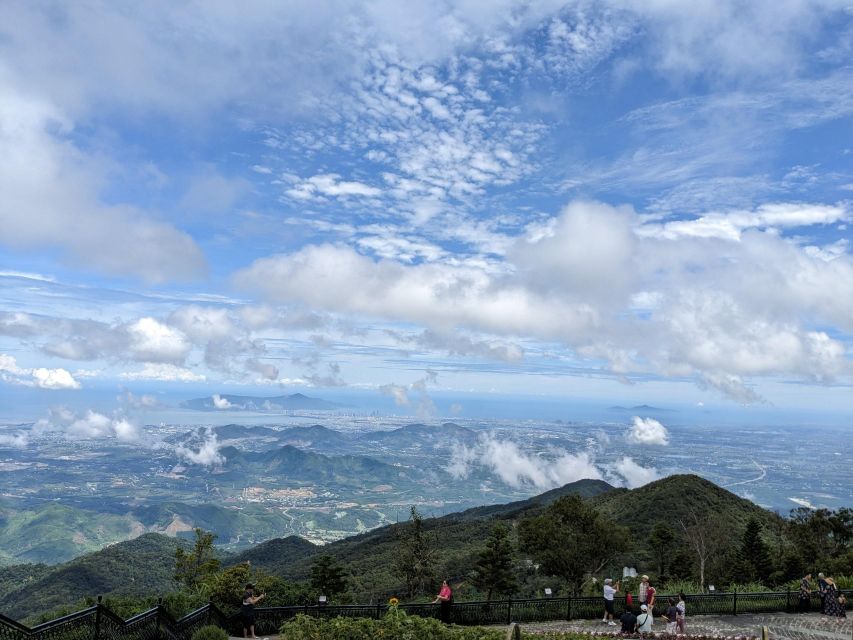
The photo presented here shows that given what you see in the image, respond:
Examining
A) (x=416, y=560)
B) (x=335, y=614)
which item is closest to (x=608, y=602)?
(x=335, y=614)

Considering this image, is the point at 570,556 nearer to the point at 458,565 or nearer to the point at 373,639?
the point at 373,639

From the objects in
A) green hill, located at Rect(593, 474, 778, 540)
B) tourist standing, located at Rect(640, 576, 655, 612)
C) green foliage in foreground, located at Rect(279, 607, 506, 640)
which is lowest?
green hill, located at Rect(593, 474, 778, 540)

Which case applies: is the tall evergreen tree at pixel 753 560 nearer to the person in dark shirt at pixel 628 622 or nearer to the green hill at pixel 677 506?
the green hill at pixel 677 506

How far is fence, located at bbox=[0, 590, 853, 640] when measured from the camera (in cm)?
939

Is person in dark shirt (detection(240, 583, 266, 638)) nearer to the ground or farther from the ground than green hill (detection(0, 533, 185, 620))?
farther from the ground

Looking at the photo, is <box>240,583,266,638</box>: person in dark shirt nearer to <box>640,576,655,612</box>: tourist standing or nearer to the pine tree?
<box>640,576,655,612</box>: tourist standing

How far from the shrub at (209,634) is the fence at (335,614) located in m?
0.35

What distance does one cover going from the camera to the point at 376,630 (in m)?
Answer: 10.1

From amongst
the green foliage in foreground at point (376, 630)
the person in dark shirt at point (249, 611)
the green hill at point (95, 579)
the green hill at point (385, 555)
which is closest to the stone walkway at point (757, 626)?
the green foliage in foreground at point (376, 630)

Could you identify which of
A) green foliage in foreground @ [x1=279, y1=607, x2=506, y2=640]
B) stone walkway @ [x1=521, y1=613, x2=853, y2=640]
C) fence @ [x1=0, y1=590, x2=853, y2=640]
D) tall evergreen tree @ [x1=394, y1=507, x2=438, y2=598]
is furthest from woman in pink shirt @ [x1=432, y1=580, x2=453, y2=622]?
tall evergreen tree @ [x1=394, y1=507, x2=438, y2=598]

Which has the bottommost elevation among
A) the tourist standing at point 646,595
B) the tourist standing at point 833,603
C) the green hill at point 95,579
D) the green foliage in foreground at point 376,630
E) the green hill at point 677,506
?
the green hill at point 95,579

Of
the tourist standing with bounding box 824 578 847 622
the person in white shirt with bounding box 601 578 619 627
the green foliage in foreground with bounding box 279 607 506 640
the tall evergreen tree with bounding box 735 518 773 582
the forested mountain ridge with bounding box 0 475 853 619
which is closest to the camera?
the green foliage in foreground with bounding box 279 607 506 640

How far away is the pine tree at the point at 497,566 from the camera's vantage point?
1099 inches

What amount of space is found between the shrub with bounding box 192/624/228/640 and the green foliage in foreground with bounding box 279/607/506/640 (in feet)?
8.34
